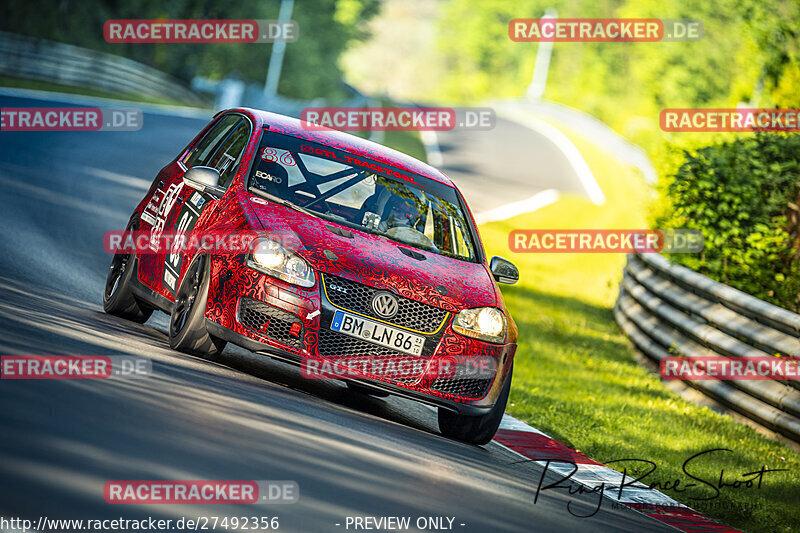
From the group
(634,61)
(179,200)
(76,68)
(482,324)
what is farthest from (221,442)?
(634,61)

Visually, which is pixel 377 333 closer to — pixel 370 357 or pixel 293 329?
pixel 370 357

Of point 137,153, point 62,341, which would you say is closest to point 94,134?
point 137,153

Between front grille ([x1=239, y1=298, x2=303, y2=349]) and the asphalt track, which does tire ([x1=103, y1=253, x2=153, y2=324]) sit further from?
front grille ([x1=239, y1=298, x2=303, y2=349])

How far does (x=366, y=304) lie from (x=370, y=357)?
0.33 meters

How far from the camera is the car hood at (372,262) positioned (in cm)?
687

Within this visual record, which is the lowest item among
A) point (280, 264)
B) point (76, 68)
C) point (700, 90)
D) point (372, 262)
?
point (280, 264)

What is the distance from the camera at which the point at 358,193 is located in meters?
8.12

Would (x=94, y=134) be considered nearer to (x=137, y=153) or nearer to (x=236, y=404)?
(x=137, y=153)

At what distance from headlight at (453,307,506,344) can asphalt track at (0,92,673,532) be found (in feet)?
2.43

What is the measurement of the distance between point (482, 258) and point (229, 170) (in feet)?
6.47

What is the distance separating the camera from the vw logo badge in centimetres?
680

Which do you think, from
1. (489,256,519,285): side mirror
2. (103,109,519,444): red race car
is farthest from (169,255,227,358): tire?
(489,256,519,285): side mirror

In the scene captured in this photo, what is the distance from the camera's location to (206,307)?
6.89 metres

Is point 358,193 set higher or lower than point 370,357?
higher
